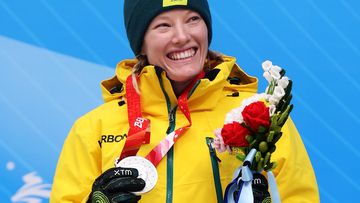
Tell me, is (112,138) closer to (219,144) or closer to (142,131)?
(142,131)

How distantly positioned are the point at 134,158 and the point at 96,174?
224 mm

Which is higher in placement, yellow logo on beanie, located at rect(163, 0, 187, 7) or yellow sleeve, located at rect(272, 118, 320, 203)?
yellow logo on beanie, located at rect(163, 0, 187, 7)

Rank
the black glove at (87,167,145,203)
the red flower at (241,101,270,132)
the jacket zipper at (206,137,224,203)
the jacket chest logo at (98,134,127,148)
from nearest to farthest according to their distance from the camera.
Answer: the red flower at (241,101,270,132)
the black glove at (87,167,145,203)
the jacket zipper at (206,137,224,203)
the jacket chest logo at (98,134,127,148)

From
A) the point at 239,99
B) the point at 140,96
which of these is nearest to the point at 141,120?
the point at 140,96

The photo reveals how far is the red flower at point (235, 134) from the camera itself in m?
2.21

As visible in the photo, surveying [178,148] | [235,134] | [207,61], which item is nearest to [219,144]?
[235,134]

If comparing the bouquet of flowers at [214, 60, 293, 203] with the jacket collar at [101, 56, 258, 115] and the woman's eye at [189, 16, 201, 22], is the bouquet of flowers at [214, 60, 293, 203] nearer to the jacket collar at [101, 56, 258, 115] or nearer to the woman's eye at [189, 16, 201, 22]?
the jacket collar at [101, 56, 258, 115]

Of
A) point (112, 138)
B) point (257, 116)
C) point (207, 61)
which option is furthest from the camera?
point (207, 61)

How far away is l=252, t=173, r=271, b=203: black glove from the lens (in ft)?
7.40

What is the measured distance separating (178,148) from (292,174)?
345mm

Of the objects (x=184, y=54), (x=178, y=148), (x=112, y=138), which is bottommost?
(x=178, y=148)

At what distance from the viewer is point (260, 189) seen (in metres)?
2.28

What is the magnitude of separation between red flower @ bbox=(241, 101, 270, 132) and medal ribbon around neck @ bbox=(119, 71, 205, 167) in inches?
11.6

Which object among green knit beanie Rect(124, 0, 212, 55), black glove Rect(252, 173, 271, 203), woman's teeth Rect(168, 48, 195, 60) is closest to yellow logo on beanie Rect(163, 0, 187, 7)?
green knit beanie Rect(124, 0, 212, 55)
